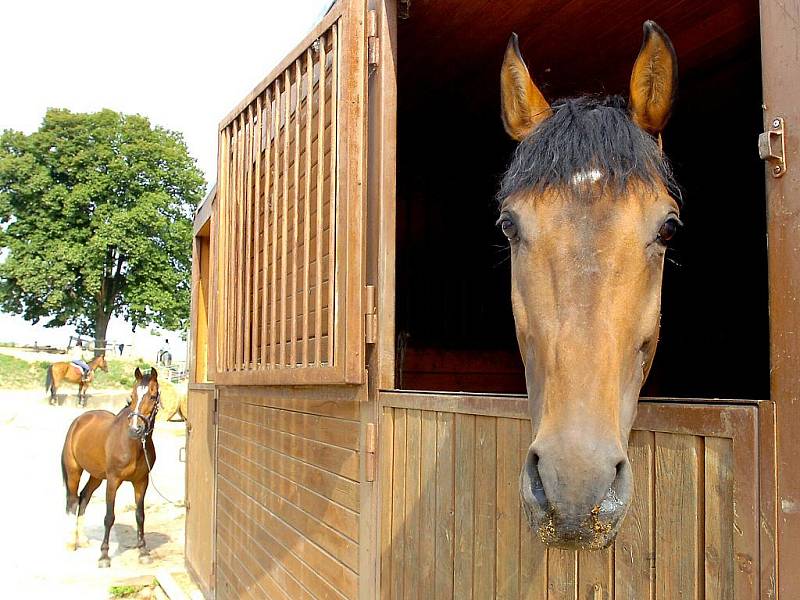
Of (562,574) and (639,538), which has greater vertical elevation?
(639,538)

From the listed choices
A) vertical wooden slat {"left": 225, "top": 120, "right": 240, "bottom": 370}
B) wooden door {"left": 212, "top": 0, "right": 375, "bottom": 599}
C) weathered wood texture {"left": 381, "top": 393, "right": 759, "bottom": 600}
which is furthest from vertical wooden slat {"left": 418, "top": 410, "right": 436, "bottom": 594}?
vertical wooden slat {"left": 225, "top": 120, "right": 240, "bottom": 370}

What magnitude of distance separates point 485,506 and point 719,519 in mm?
772

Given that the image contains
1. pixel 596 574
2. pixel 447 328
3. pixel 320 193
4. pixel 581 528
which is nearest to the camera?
pixel 581 528

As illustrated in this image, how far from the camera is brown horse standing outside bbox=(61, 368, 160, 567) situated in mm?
7680

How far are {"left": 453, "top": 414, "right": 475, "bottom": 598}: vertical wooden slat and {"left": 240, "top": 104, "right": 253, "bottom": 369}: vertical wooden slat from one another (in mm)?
2017

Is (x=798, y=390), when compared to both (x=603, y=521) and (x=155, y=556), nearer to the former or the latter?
(x=603, y=521)

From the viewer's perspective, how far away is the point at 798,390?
1.20 m

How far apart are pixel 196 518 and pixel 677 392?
4.23 m

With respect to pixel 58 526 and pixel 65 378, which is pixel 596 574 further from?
pixel 65 378

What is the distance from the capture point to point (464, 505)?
204cm

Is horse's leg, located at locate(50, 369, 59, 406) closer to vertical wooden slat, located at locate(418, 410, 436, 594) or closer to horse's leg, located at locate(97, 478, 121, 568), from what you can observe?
horse's leg, located at locate(97, 478, 121, 568)

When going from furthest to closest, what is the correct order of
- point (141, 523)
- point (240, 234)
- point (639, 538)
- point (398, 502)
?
point (141, 523)
point (240, 234)
point (398, 502)
point (639, 538)

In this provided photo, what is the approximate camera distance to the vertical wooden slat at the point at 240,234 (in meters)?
3.95

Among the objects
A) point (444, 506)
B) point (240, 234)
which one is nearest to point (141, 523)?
point (240, 234)
